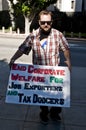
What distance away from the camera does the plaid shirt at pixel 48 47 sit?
5.66 m

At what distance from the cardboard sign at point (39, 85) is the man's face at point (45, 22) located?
1.91 feet

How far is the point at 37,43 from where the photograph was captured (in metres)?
5.67

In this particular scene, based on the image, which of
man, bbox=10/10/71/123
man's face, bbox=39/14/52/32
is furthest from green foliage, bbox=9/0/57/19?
man's face, bbox=39/14/52/32

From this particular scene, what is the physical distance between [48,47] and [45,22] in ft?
1.32

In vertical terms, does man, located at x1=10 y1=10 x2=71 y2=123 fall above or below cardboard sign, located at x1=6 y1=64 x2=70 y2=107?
above

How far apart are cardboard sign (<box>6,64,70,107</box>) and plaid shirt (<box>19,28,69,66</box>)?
0.12 m

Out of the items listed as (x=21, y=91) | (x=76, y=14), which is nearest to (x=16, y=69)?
(x=21, y=91)

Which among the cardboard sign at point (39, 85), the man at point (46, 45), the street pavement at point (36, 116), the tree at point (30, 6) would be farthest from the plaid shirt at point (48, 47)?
the tree at point (30, 6)

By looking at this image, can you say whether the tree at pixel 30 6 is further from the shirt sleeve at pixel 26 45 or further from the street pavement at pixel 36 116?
the shirt sleeve at pixel 26 45

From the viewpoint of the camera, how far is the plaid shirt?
5664 millimetres

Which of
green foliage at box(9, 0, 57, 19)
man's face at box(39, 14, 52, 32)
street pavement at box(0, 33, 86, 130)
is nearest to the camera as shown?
man's face at box(39, 14, 52, 32)

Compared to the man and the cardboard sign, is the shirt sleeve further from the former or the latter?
the cardboard sign

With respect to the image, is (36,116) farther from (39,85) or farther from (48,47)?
(48,47)

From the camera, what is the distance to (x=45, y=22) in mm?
5473
